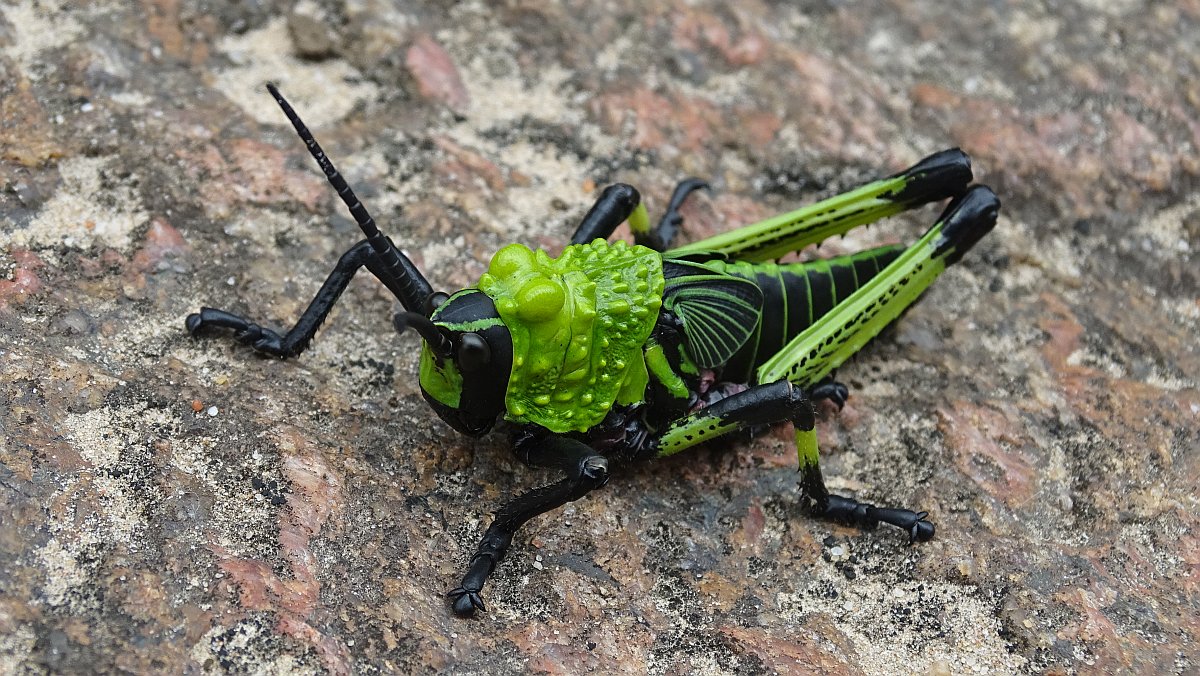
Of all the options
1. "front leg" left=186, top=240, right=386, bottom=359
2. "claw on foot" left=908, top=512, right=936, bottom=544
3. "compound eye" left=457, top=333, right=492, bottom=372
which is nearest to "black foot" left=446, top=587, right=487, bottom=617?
"compound eye" left=457, top=333, right=492, bottom=372

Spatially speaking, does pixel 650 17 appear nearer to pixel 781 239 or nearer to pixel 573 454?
pixel 781 239

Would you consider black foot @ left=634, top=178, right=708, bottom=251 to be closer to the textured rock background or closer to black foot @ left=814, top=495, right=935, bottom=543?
the textured rock background

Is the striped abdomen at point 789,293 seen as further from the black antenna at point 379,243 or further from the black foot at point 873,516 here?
the black antenna at point 379,243

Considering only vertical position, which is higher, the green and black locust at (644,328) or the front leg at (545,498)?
the green and black locust at (644,328)

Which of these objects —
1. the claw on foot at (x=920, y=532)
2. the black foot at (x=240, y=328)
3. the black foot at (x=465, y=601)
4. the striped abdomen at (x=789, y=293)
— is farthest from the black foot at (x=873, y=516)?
the black foot at (x=240, y=328)

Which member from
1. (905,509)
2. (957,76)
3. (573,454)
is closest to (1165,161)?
(957,76)

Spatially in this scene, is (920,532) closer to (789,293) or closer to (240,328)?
(789,293)
